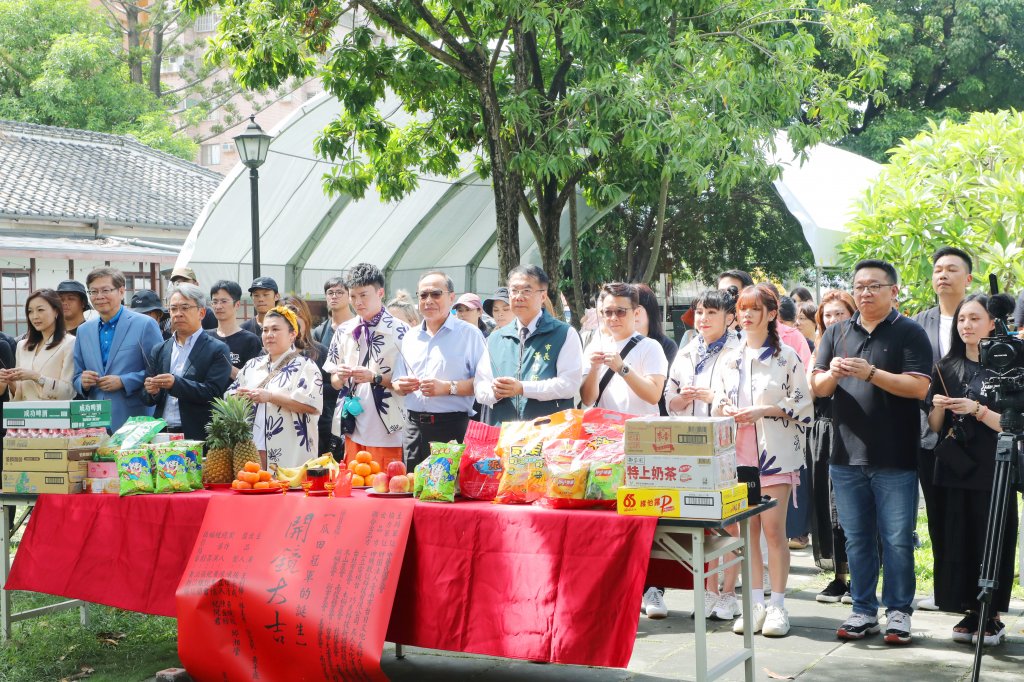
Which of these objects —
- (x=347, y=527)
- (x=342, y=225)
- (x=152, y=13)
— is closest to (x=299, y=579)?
(x=347, y=527)

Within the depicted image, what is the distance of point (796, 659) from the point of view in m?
4.80

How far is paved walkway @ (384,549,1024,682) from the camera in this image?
457cm

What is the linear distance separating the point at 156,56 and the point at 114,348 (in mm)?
30009

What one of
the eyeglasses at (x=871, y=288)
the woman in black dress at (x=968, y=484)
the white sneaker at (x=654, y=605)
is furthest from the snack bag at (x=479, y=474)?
the woman in black dress at (x=968, y=484)

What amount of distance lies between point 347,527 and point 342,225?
1337 centimetres

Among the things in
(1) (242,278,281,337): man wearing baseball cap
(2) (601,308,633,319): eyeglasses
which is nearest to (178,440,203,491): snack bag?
(2) (601,308,633,319): eyeglasses

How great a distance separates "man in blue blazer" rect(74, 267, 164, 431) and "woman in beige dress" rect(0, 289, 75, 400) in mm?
96

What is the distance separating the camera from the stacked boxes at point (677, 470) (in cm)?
381

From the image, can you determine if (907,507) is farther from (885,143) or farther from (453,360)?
(885,143)

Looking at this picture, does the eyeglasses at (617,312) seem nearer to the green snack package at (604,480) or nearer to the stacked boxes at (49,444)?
the green snack package at (604,480)

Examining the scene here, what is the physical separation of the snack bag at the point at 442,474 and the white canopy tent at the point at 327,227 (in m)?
9.91

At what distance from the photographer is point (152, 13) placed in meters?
34.4

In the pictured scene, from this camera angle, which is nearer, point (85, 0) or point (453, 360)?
point (453, 360)

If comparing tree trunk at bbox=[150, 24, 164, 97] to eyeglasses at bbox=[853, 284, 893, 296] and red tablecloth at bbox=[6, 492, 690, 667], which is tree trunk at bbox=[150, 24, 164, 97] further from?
eyeglasses at bbox=[853, 284, 893, 296]
